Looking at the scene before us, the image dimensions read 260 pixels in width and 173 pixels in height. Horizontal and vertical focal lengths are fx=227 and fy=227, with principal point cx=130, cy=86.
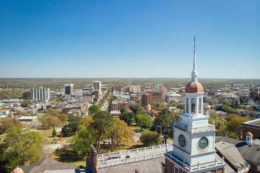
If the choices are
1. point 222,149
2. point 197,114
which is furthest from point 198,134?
point 222,149

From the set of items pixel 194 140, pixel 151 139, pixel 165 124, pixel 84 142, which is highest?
pixel 194 140

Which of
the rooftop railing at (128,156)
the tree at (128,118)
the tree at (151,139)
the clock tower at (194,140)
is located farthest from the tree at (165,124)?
the clock tower at (194,140)

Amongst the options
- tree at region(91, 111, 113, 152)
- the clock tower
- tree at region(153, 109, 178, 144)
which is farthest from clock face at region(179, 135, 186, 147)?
tree at region(153, 109, 178, 144)

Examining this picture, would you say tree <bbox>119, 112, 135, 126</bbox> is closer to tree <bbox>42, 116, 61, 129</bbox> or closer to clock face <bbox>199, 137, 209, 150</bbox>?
tree <bbox>42, 116, 61, 129</bbox>

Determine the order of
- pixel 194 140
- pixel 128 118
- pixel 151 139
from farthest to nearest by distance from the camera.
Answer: pixel 128 118, pixel 151 139, pixel 194 140

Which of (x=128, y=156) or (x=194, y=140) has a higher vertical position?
(x=194, y=140)

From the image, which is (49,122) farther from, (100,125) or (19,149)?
(19,149)

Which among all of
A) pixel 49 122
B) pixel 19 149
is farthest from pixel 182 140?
pixel 49 122
